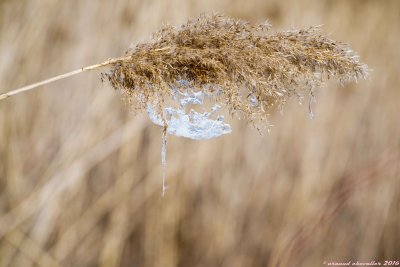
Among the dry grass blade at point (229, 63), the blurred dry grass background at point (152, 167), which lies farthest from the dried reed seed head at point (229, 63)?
the blurred dry grass background at point (152, 167)

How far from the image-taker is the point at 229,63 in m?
0.74

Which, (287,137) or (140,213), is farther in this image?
(287,137)

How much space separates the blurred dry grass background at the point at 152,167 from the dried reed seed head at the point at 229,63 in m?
0.49

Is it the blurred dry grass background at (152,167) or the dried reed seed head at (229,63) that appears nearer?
the dried reed seed head at (229,63)

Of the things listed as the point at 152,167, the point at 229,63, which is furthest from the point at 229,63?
the point at 152,167

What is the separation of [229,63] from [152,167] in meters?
0.61

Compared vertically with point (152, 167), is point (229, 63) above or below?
above

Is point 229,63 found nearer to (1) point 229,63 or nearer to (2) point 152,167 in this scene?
Answer: (1) point 229,63

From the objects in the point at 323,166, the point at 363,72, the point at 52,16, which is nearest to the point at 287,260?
the point at 363,72

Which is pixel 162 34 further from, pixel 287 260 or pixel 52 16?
pixel 52 16

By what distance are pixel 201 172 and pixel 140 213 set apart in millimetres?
209

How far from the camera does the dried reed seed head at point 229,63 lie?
727 mm

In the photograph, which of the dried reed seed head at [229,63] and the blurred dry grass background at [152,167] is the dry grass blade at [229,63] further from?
the blurred dry grass background at [152,167]

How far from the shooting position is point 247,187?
4.40ft
